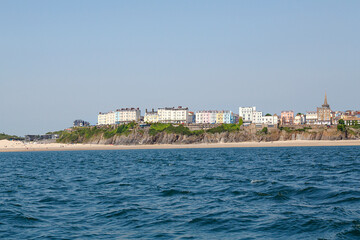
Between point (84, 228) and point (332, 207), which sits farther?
point (332, 207)

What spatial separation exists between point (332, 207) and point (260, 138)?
174 m

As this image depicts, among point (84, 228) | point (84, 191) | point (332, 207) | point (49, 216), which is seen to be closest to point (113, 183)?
point (84, 191)

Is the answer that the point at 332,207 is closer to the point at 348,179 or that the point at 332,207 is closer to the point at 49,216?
the point at 348,179

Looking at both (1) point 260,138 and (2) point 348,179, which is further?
(1) point 260,138

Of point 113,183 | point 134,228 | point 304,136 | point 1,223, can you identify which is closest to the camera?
point 134,228

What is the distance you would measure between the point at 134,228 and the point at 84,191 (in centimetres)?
1409

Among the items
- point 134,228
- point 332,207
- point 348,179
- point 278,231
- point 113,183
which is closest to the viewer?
point 278,231

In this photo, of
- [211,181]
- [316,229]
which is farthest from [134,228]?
[211,181]

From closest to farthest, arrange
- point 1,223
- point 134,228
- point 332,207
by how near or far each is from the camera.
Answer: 1. point 134,228
2. point 1,223
3. point 332,207

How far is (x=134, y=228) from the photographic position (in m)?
19.6

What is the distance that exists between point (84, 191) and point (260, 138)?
554 ft

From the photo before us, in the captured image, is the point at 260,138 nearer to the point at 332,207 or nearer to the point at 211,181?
the point at 211,181

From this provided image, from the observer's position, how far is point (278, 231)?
1827 cm

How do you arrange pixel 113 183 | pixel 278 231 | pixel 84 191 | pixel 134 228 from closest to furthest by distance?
1. pixel 278 231
2. pixel 134 228
3. pixel 84 191
4. pixel 113 183
